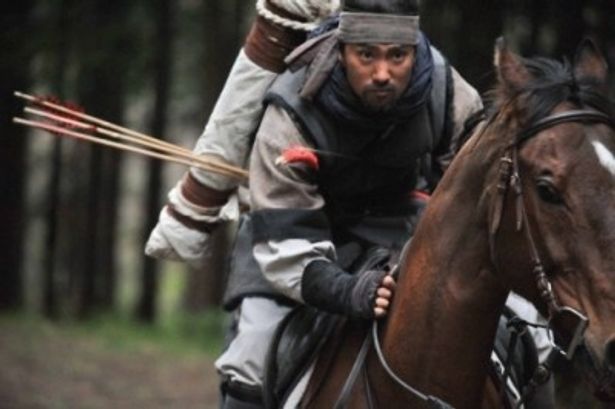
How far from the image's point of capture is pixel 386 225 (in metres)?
6.68

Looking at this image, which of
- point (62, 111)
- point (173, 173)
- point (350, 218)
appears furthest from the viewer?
point (173, 173)

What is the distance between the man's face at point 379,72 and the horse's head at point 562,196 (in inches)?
26.8

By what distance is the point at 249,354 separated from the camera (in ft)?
21.5

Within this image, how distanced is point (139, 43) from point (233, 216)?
1485 cm

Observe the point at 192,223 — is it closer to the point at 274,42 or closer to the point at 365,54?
the point at 274,42

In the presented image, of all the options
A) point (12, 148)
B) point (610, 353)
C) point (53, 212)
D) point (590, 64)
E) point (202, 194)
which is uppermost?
point (590, 64)

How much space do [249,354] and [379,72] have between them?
4.30ft

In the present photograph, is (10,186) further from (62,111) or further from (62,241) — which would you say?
(62,111)

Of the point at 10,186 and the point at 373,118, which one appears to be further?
the point at 10,186

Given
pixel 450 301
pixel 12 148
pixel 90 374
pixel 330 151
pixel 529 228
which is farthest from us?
pixel 12 148

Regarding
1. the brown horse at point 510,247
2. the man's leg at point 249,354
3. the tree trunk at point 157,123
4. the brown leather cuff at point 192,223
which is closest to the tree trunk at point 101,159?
the tree trunk at point 157,123

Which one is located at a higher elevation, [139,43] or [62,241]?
[139,43]

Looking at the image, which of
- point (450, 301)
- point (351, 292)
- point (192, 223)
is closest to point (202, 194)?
point (192, 223)

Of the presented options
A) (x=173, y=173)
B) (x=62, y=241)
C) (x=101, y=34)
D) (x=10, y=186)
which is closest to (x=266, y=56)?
(x=101, y=34)
